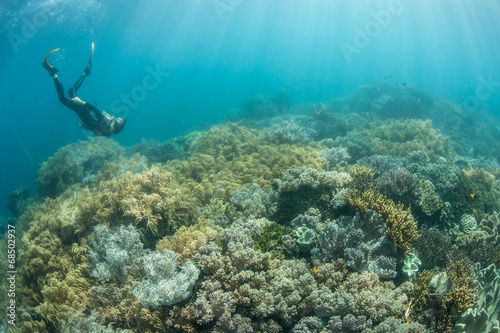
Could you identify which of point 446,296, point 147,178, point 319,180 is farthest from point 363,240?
point 147,178

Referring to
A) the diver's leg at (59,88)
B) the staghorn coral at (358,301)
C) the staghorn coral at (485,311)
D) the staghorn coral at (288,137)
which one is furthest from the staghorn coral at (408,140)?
the diver's leg at (59,88)

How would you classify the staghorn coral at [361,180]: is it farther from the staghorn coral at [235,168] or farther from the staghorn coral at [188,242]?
the staghorn coral at [188,242]

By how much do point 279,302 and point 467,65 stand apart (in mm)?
215376

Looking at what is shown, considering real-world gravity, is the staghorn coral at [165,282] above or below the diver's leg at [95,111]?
below

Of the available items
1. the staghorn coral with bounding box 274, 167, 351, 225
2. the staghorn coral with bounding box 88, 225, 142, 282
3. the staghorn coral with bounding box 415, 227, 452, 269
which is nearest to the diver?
the staghorn coral with bounding box 88, 225, 142, 282

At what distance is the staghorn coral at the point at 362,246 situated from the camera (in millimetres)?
4336

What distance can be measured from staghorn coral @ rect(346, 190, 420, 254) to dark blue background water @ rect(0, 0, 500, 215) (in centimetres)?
2093

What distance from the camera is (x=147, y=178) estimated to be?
671 centimetres

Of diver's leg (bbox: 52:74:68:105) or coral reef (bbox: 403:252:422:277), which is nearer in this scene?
coral reef (bbox: 403:252:422:277)

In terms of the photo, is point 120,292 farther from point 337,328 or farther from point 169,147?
point 169,147

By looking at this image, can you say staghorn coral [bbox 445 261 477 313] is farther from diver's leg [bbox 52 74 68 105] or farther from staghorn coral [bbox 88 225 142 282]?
diver's leg [bbox 52 74 68 105]

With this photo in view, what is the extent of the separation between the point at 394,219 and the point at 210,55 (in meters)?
207

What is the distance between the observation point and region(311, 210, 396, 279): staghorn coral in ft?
14.2

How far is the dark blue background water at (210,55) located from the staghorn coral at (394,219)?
20932 mm
